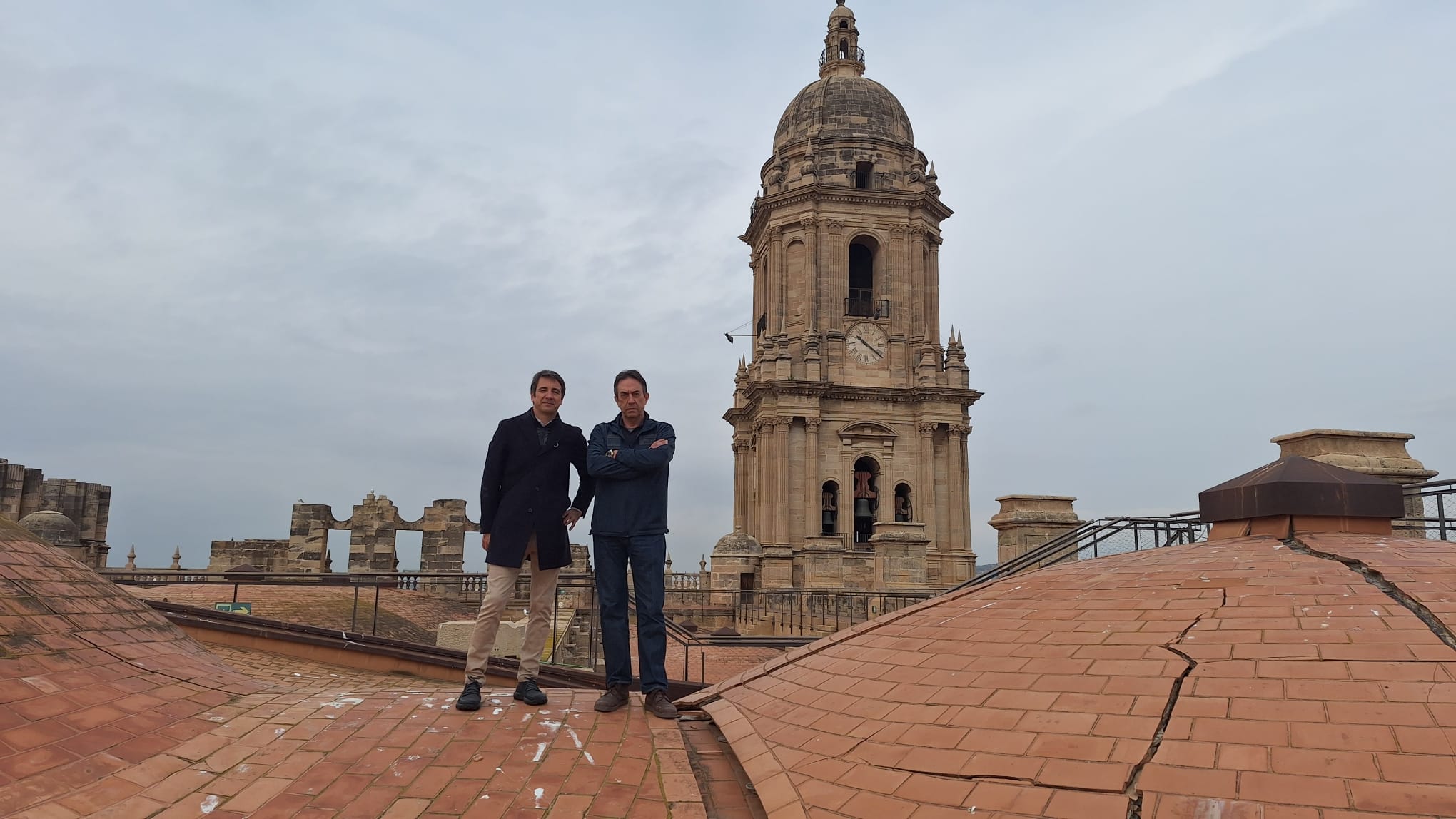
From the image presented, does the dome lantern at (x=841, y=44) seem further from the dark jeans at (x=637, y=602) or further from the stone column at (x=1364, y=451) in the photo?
the dark jeans at (x=637, y=602)

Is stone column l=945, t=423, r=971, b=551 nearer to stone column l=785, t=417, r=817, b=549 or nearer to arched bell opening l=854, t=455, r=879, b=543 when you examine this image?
arched bell opening l=854, t=455, r=879, b=543

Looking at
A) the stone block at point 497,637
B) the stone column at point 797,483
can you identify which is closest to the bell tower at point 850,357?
the stone column at point 797,483

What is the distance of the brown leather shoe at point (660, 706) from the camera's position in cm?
571

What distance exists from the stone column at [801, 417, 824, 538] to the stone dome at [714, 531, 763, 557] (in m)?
5.80

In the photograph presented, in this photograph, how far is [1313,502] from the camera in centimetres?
582

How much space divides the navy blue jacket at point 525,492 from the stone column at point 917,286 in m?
33.7

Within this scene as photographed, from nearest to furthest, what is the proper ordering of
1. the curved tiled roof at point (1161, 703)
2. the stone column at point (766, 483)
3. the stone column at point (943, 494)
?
the curved tiled roof at point (1161, 703) → the stone column at point (766, 483) → the stone column at point (943, 494)

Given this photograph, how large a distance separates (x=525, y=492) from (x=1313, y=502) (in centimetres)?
493

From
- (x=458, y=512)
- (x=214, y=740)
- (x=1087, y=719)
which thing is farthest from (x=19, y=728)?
(x=458, y=512)

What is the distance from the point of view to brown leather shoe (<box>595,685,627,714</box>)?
5664mm

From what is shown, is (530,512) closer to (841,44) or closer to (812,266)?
(812,266)

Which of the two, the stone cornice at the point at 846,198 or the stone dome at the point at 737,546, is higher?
the stone cornice at the point at 846,198

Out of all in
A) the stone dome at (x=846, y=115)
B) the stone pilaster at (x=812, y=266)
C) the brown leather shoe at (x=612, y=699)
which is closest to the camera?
the brown leather shoe at (x=612, y=699)

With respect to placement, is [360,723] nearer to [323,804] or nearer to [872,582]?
[323,804]
